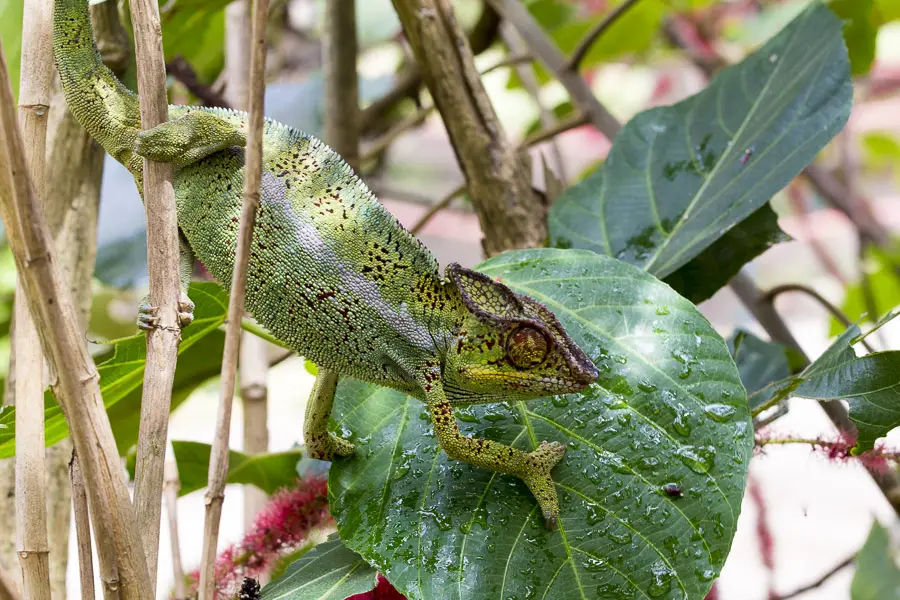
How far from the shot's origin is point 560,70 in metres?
1.32

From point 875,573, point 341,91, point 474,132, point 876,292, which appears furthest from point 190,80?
point 876,292

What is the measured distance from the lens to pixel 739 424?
0.66 m

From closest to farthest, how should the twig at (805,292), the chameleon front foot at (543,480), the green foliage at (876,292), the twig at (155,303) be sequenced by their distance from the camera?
the twig at (155,303) → the chameleon front foot at (543,480) → the twig at (805,292) → the green foliage at (876,292)

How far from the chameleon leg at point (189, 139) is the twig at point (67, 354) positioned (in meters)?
0.22

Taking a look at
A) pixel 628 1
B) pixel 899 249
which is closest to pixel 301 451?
pixel 628 1

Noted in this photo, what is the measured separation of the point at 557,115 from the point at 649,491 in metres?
1.36

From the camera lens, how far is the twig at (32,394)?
56cm

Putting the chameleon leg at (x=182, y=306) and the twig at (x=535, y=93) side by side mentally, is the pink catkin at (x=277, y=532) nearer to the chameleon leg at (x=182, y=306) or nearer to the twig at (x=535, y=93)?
the chameleon leg at (x=182, y=306)

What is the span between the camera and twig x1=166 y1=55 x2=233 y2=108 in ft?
3.91

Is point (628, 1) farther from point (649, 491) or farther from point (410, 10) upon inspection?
point (649, 491)

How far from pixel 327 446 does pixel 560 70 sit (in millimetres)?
781

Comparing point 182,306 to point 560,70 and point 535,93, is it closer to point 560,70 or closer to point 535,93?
point 560,70

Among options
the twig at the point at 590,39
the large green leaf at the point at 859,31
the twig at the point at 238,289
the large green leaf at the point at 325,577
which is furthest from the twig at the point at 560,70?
the twig at the point at 238,289

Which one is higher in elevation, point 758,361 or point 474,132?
point 474,132
